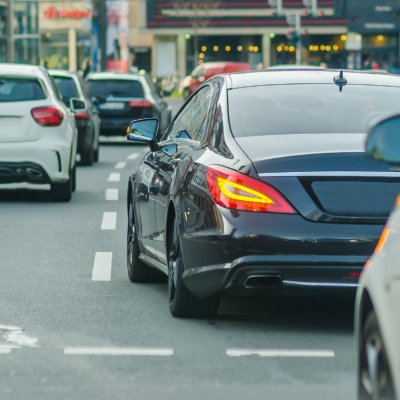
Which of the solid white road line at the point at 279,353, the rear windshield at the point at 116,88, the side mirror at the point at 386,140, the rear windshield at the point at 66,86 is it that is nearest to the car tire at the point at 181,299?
the solid white road line at the point at 279,353

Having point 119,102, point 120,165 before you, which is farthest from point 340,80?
point 119,102

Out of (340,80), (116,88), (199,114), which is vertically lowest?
(116,88)

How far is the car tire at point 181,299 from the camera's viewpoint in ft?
18.7

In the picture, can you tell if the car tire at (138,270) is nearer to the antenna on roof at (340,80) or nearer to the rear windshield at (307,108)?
the rear windshield at (307,108)

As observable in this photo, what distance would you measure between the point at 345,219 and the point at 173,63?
7694 centimetres

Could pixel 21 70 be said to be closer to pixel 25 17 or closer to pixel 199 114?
pixel 199 114

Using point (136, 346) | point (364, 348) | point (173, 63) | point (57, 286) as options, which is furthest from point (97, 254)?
point (173, 63)

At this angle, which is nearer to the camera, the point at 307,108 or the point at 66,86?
the point at 307,108

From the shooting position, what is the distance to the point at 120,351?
199 inches

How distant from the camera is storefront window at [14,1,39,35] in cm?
4988

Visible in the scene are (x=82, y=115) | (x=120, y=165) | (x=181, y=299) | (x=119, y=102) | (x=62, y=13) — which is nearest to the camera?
(x=181, y=299)

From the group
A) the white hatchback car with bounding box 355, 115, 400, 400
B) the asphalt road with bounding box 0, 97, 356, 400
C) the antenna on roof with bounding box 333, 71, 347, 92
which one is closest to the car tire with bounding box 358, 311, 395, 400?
the white hatchback car with bounding box 355, 115, 400, 400

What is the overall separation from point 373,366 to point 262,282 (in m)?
1.94

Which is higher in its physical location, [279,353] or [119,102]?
[279,353]
